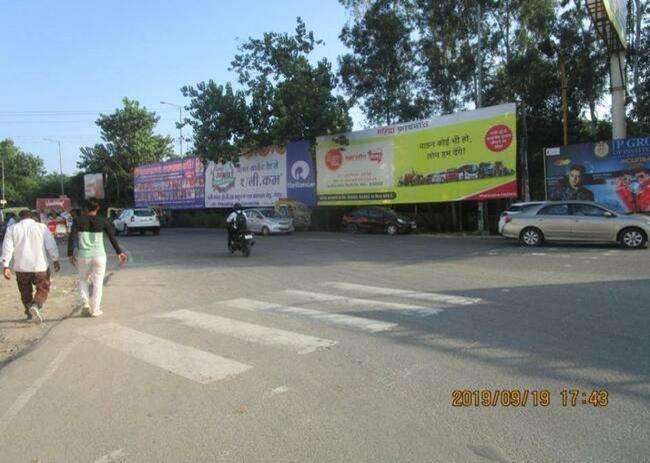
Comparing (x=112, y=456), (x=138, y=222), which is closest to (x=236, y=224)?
(x=112, y=456)

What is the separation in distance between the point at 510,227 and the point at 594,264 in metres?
5.96

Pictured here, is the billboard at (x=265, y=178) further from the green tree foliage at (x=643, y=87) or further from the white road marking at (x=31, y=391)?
the white road marking at (x=31, y=391)

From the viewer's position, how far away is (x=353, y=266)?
13.8m

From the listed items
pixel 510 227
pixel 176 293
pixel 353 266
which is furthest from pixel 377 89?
pixel 176 293

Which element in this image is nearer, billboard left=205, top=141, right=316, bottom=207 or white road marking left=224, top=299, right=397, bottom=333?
white road marking left=224, top=299, right=397, bottom=333

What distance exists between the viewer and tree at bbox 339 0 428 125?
33062 mm

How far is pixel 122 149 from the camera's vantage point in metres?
61.6

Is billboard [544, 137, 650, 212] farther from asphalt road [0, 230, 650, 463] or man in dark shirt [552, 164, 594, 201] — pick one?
asphalt road [0, 230, 650, 463]

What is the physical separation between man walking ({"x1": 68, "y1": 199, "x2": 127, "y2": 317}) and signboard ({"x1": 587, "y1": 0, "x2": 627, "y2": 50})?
1808 cm

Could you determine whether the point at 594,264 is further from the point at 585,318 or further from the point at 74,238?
the point at 74,238

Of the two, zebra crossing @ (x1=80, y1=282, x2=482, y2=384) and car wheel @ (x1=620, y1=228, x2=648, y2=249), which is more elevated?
car wheel @ (x1=620, y1=228, x2=648, y2=249)

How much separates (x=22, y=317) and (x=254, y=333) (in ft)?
14.1

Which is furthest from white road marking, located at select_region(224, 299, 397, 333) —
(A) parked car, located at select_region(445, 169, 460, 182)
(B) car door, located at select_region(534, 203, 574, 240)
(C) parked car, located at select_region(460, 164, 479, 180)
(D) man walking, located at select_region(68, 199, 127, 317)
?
(A) parked car, located at select_region(445, 169, 460, 182)
